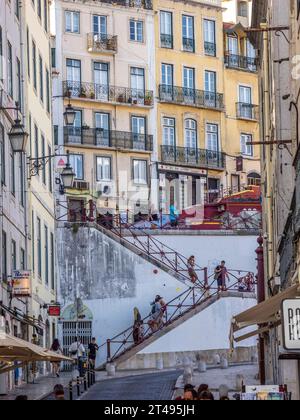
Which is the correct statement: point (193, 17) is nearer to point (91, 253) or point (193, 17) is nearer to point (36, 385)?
point (91, 253)

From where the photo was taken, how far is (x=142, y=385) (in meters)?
40.3

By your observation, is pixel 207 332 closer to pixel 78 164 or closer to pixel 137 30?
pixel 78 164

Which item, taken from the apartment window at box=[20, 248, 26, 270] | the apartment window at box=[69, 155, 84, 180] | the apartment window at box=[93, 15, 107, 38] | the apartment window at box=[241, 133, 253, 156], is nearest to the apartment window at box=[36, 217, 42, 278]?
the apartment window at box=[20, 248, 26, 270]

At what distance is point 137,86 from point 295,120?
53.6 m

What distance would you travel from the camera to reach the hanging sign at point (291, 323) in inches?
526

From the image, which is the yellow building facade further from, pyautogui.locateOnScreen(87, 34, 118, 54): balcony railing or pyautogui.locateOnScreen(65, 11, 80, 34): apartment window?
pyautogui.locateOnScreen(65, 11, 80, 34): apartment window

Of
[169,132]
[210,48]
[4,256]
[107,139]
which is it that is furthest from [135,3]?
[4,256]

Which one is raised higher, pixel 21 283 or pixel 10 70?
pixel 10 70

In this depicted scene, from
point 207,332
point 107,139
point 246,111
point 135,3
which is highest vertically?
point 135,3

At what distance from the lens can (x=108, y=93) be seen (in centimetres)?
7925

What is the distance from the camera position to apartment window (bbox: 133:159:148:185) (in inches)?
3123

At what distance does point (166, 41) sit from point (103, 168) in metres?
8.52

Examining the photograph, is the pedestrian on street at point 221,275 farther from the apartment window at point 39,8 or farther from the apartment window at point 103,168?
the apartment window at point 103,168

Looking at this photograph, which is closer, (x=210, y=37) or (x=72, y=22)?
(x=72, y=22)
